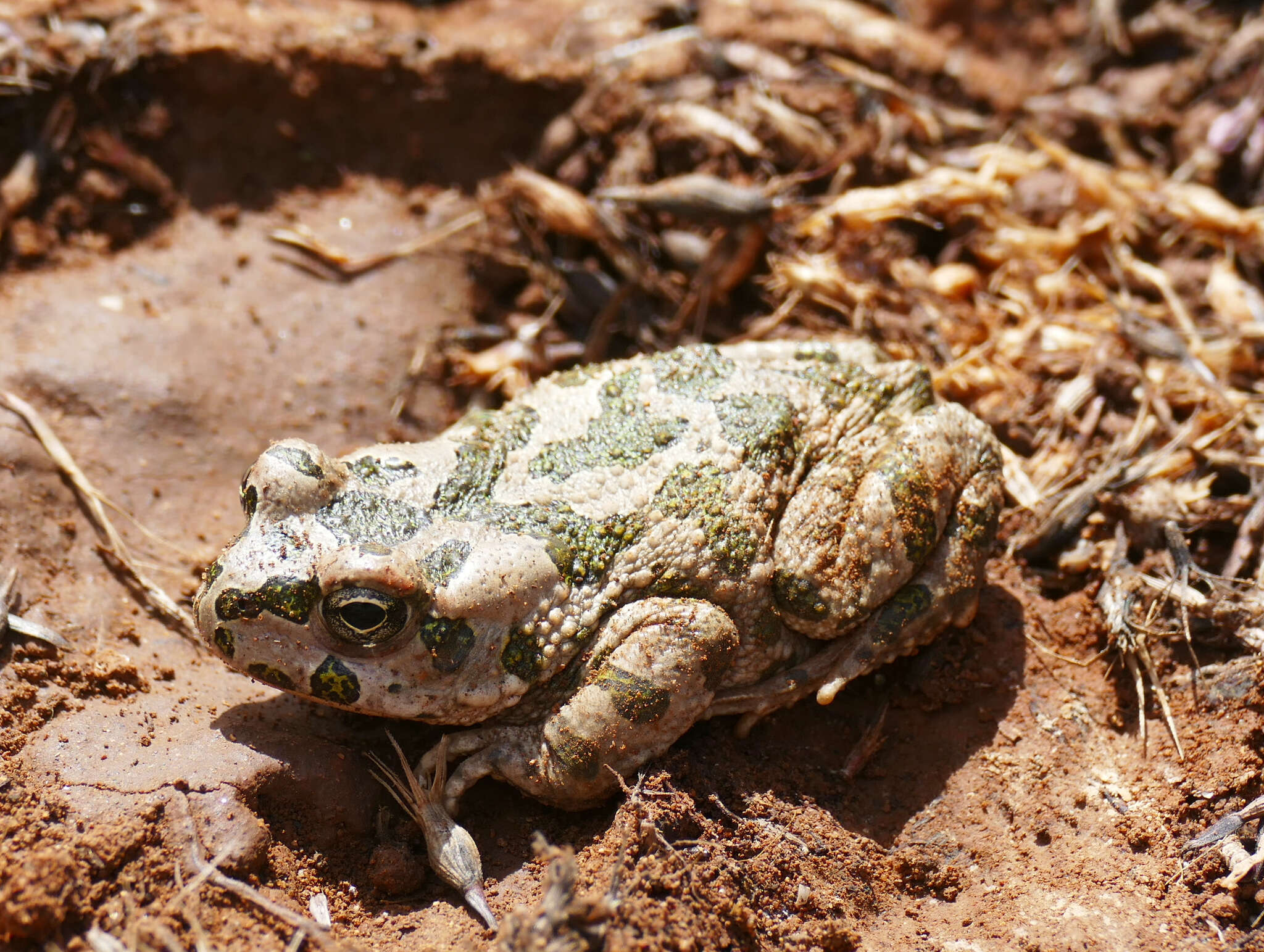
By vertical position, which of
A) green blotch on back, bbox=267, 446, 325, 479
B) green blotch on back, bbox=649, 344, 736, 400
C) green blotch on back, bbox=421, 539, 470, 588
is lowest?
green blotch on back, bbox=421, 539, 470, 588

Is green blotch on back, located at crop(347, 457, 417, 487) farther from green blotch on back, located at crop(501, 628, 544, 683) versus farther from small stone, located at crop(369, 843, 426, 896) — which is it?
small stone, located at crop(369, 843, 426, 896)

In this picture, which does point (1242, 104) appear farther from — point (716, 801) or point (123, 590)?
point (123, 590)

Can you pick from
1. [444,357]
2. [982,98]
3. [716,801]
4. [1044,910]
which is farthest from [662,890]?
[982,98]

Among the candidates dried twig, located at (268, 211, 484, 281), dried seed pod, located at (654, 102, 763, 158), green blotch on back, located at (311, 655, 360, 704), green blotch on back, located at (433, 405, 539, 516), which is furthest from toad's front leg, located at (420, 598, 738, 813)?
dried seed pod, located at (654, 102, 763, 158)

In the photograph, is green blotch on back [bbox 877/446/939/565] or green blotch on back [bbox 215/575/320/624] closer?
green blotch on back [bbox 215/575/320/624]

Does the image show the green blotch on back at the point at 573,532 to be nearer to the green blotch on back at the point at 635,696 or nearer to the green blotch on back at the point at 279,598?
the green blotch on back at the point at 635,696

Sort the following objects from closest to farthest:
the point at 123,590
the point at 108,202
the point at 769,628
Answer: the point at 769,628, the point at 123,590, the point at 108,202
